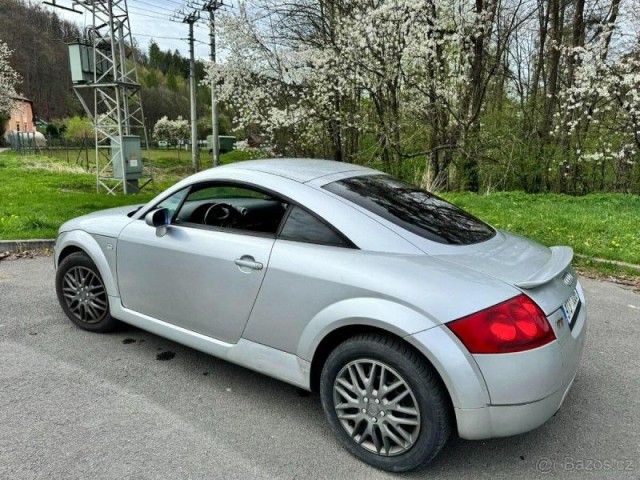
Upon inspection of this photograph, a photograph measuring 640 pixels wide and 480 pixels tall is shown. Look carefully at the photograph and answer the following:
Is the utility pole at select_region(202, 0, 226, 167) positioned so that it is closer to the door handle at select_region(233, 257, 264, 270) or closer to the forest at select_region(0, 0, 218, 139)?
the door handle at select_region(233, 257, 264, 270)

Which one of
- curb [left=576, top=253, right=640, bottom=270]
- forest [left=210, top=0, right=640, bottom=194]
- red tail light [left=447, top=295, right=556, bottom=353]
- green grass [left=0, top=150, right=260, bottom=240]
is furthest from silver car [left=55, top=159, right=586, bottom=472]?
forest [left=210, top=0, right=640, bottom=194]

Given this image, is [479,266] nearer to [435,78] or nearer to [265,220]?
[265,220]

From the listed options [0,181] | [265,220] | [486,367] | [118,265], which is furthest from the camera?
[0,181]

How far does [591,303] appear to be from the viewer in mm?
4723

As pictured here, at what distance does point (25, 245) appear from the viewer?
265 inches

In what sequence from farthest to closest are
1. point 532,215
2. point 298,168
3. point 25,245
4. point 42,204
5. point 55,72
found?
point 55,72
point 42,204
point 532,215
point 25,245
point 298,168

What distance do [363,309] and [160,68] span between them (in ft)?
332

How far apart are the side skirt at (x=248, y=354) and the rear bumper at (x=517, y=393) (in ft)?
2.94

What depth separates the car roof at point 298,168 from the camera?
9.66ft

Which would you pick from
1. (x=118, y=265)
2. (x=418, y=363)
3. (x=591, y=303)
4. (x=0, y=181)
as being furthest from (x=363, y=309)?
(x=0, y=181)

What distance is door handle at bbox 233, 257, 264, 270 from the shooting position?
2680 mm

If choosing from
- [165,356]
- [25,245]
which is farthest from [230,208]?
[25,245]

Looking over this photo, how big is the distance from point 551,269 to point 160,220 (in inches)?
96.8

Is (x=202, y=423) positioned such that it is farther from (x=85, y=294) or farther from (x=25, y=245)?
(x=25, y=245)
